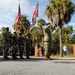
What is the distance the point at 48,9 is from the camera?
30953 mm

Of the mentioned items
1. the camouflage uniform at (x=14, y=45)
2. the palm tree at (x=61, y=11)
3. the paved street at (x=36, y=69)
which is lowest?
the paved street at (x=36, y=69)

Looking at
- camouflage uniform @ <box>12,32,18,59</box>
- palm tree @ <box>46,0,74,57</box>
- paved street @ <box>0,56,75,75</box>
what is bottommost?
paved street @ <box>0,56,75,75</box>

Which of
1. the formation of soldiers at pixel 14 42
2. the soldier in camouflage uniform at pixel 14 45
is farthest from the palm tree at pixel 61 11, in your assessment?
the soldier in camouflage uniform at pixel 14 45

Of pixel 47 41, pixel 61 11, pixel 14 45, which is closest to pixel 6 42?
pixel 14 45

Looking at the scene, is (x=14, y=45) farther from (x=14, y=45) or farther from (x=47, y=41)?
(x=47, y=41)

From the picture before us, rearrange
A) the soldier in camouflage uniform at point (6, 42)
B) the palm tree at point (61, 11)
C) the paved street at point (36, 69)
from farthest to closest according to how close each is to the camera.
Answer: the palm tree at point (61, 11) → the soldier in camouflage uniform at point (6, 42) → the paved street at point (36, 69)

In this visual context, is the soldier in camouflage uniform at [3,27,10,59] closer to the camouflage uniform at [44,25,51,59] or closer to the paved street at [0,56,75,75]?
the camouflage uniform at [44,25,51,59]

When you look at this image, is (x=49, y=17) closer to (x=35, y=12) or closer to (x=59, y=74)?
(x=35, y=12)

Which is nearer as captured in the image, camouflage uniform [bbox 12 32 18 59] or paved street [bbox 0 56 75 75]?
paved street [bbox 0 56 75 75]

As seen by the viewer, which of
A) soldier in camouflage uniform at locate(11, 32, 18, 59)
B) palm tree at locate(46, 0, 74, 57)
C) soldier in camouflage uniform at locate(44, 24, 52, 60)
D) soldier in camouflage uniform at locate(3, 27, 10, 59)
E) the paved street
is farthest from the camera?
palm tree at locate(46, 0, 74, 57)

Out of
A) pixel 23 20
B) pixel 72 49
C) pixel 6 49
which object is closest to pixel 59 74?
pixel 6 49

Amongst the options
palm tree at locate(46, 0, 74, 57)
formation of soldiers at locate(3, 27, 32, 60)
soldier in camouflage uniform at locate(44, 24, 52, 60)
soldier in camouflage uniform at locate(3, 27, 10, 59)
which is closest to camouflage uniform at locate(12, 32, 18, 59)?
formation of soldiers at locate(3, 27, 32, 60)

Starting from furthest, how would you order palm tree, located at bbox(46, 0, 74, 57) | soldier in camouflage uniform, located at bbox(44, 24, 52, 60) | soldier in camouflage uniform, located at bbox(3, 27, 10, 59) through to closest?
palm tree, located at bbox(46, 0, 74, 57) → soldier in camouflage uniform, located at bbox(3, 27, 10, 59) → soldier in camouflage uniform, located at bbox(44, 24, 52, 60)

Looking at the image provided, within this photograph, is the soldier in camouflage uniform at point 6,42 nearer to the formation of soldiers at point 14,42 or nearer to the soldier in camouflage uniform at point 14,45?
the formation of soldiers at point 14,42
